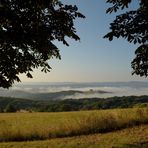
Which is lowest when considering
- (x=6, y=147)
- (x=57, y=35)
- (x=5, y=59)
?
(x=6, y=147)

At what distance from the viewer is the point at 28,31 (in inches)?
486

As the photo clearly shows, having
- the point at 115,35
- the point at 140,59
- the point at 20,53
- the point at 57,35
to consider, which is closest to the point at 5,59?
the point at 20,53

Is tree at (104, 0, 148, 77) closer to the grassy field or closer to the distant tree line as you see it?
the grassy field

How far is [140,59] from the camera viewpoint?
48.2 ft

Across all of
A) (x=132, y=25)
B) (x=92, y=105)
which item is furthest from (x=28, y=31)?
(x=92, y=105)

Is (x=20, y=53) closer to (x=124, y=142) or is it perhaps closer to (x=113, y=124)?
(x=124, y=142)

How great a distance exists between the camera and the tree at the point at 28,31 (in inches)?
480

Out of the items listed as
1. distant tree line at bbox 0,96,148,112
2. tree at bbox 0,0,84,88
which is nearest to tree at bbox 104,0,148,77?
tree at bbox 0,0,84,88

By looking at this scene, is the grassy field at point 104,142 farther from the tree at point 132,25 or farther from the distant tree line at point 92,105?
the distant tree line at point 92,105

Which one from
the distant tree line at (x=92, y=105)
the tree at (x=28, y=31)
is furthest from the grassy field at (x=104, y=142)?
the distant tree line at (x=92, y=105)

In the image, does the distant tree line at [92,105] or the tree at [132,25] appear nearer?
the tree at [132,25]

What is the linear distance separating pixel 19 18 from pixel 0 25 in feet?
2.21

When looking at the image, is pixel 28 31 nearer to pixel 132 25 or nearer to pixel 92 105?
pixel 132 25

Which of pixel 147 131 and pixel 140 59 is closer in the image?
pixel 140 59
